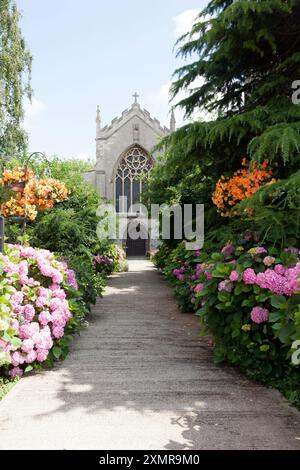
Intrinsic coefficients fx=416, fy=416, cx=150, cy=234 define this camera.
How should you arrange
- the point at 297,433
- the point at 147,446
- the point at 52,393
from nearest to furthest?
the point at 147,446 < the point at 297,433 < the point at 52,393

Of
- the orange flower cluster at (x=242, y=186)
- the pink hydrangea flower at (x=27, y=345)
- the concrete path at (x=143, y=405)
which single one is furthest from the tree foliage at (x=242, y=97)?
the pink hydrangea flower at (x=27, y=345)

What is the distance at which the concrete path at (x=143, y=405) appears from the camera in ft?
10.0

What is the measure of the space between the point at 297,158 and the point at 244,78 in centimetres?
294

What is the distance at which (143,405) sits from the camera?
3691 millimetres

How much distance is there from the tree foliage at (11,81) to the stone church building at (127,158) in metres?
15.8

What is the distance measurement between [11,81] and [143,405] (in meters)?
18.0

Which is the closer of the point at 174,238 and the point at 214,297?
the point at 214,297

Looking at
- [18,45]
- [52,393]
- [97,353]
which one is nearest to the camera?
[52,393]

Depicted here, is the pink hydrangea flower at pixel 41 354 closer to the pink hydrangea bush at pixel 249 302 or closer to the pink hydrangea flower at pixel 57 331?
the pink hydrangea flower at pixel 57 331

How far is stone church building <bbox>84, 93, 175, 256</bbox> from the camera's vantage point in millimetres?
34625

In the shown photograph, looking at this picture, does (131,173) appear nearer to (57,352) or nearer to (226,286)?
(57,352)

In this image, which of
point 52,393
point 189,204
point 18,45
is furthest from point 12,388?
point 18,45
